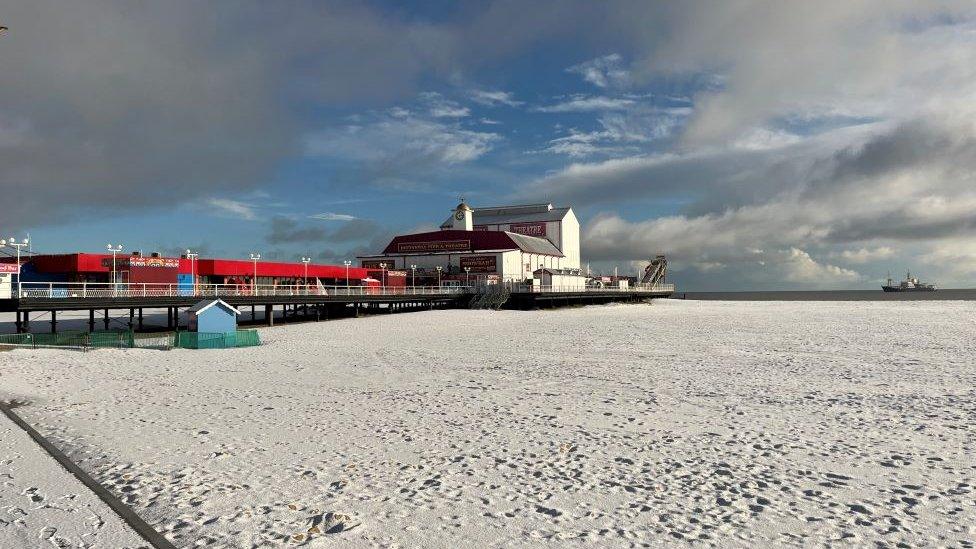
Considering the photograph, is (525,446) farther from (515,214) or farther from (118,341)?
Answer: (515,214)

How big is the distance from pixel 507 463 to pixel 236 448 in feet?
16.8

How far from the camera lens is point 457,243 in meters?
79.9

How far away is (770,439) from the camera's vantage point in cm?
1110

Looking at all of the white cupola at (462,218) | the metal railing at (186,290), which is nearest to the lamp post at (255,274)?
the metal railing at (186,290)

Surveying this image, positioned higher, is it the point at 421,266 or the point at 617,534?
the point at 421,266

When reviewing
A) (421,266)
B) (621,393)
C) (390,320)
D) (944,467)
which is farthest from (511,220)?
(944,467)

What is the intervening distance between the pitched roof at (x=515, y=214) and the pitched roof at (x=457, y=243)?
500 inches

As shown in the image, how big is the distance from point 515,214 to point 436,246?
24.6 m

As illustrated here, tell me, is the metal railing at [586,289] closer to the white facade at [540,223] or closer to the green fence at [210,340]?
the white facade at [540,223]

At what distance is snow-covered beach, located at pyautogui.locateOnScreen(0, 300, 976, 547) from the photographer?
24.0 ft

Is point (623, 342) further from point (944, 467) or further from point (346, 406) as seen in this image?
point (944, 467)

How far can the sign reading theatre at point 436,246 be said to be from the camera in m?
79.5

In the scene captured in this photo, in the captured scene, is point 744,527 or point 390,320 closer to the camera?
point 744,527

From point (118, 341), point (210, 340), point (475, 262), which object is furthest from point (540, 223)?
point (118, 341)
